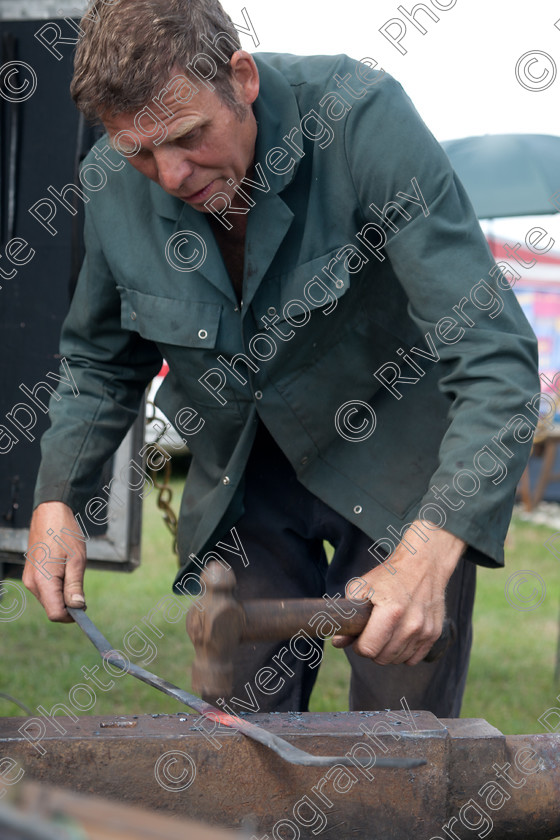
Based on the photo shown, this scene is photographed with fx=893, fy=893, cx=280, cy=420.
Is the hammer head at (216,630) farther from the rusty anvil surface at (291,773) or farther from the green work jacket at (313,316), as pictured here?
the green work jacket at (313,316)

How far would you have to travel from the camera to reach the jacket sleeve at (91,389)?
201 centimetres

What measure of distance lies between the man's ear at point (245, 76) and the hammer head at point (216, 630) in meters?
0.93

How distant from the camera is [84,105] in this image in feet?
5.47

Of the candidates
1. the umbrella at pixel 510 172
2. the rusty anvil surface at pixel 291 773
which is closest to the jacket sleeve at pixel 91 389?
the rusty anvil surface at pixel 291 773

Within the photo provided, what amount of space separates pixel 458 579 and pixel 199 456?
675 millimetres

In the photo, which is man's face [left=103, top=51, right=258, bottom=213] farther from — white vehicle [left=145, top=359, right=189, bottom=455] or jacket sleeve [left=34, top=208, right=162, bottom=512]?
white vehicle [left=145, top=359, right=189, bottom=455]

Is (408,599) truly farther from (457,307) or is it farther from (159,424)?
(159,424)

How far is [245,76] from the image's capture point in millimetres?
1729

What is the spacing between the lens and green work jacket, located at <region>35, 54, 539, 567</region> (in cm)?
167

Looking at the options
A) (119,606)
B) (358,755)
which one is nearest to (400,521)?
(358,755)

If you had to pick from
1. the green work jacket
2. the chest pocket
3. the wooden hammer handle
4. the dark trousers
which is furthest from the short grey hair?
the wooden hammer handle

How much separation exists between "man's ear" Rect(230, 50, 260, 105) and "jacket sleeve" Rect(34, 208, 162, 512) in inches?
19.9

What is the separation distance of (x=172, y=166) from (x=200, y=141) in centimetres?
7

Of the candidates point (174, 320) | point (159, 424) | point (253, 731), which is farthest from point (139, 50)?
point (159, 424)
